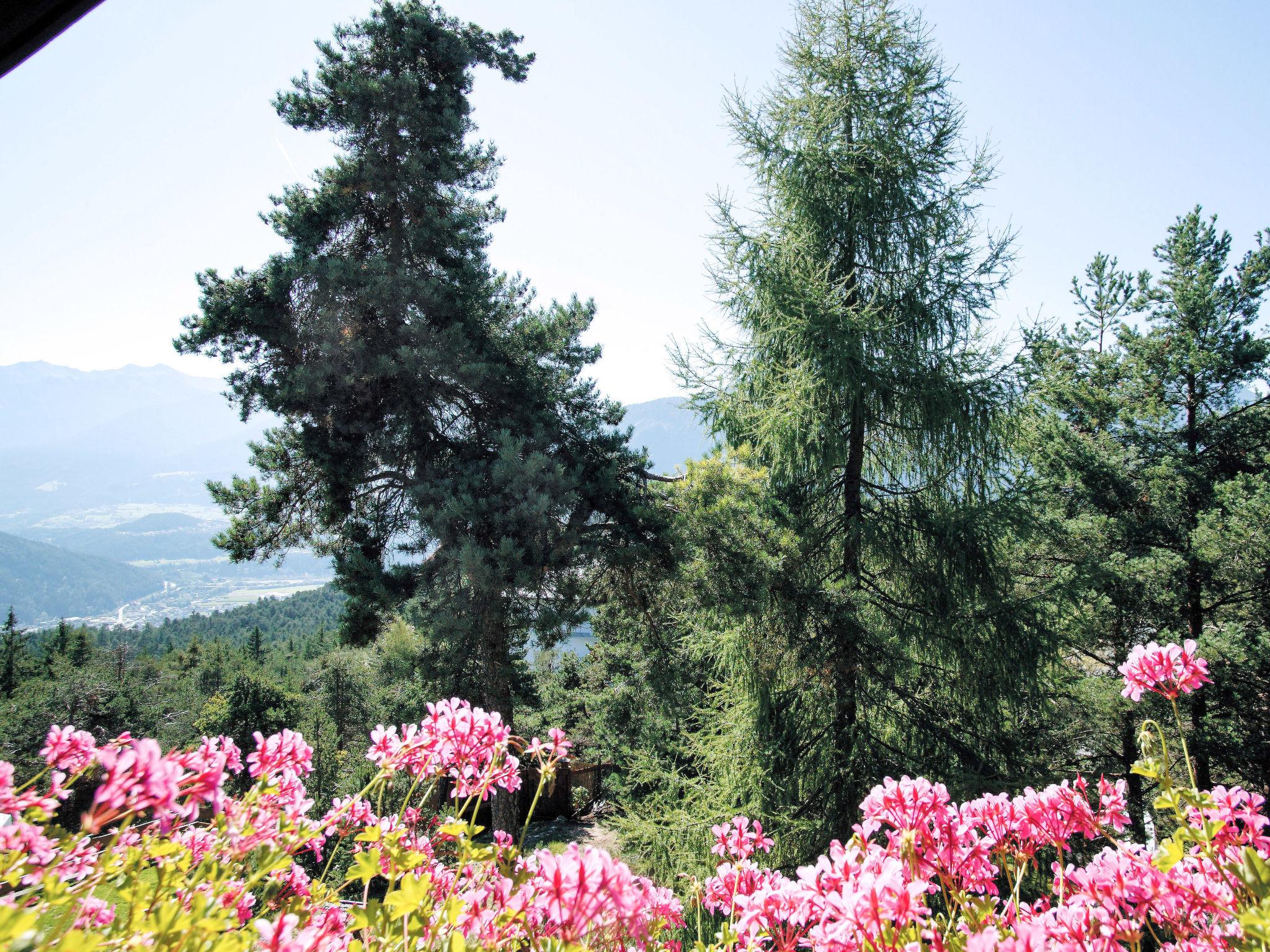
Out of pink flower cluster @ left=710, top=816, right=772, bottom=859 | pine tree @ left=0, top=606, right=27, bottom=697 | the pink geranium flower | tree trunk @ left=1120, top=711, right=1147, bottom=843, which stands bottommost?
tree trunk @ left=1120, top=711, right=1147, bottom=843

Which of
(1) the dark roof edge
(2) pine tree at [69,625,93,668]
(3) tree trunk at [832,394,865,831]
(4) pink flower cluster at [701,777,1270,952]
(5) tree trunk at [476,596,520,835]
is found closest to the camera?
(1) the dark roof edge

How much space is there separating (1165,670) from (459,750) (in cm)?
146

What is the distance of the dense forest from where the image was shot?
6.19 m

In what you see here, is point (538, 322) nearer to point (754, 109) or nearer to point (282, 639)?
point (754, 109)

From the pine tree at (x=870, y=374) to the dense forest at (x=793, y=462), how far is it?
40 mm

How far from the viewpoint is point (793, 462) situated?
21.7 feet

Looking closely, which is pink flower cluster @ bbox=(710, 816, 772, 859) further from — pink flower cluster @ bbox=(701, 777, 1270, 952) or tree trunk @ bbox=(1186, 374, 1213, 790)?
tree trunk @ bbox=(1186, 374, 1213, 790)

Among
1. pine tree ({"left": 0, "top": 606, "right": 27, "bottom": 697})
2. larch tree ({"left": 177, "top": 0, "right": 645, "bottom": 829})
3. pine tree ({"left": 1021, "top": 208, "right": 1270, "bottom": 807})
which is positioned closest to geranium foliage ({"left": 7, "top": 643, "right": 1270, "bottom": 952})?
larch tree ({"left": 177, "top": 0, "right": 645, "bottom": 829})

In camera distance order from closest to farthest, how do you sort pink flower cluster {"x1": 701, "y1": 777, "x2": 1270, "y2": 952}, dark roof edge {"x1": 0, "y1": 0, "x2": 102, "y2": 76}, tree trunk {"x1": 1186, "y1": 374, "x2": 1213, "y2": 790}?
dark roof edge {"x1": 0, "y1": 0, "x2": 102, "y2": 76} < pink flower cluster {"x1": 701, "y1": 777, "x2": 1270, "y2": 952} < tree trunk {"x1": 1186, "y1": 374, "x2": 1213, "y2": 790}

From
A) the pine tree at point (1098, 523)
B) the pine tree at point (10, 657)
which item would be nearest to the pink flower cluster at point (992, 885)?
the pine tree at point (1098, 523)

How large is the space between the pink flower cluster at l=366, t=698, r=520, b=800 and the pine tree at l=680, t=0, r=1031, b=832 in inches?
195

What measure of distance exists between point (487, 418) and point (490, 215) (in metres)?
3.43

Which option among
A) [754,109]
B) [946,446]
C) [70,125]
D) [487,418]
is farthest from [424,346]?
[946,446]

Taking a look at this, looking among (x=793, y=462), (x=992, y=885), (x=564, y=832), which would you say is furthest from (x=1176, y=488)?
(x=564, y=832)
